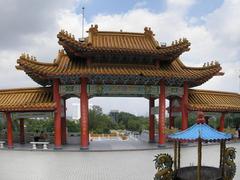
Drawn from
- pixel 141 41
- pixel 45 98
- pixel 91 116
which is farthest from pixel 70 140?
pixel 91 116

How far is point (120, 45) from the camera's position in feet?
87.8

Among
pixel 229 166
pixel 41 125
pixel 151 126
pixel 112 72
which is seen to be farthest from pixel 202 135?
pixel 41 125

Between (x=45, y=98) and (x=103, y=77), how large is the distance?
195 inches

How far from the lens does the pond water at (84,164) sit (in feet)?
48.2

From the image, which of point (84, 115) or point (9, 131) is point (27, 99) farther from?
point (84, 115)

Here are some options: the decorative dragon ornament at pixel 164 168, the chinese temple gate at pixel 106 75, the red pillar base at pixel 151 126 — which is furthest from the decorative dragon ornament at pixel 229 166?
the red pillar base at pixel 151 126

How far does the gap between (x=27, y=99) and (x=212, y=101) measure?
1482 cm

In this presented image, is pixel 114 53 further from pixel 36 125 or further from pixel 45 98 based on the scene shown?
pixel 36 125

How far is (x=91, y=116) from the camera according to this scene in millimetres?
69312

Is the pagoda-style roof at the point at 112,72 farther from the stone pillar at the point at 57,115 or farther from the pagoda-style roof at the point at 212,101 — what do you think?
the pagoda-style roof at the point at 212,101

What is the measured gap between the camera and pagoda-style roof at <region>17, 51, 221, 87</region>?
950 inches

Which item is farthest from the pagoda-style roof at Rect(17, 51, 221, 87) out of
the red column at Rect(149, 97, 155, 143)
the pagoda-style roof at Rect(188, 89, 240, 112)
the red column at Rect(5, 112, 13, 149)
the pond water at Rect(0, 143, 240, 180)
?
the pond water at Rect(0, 143, 240, 180)

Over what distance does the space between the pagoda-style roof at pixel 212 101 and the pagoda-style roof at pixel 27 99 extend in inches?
416

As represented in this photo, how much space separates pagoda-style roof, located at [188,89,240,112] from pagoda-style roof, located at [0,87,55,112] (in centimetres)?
1058
